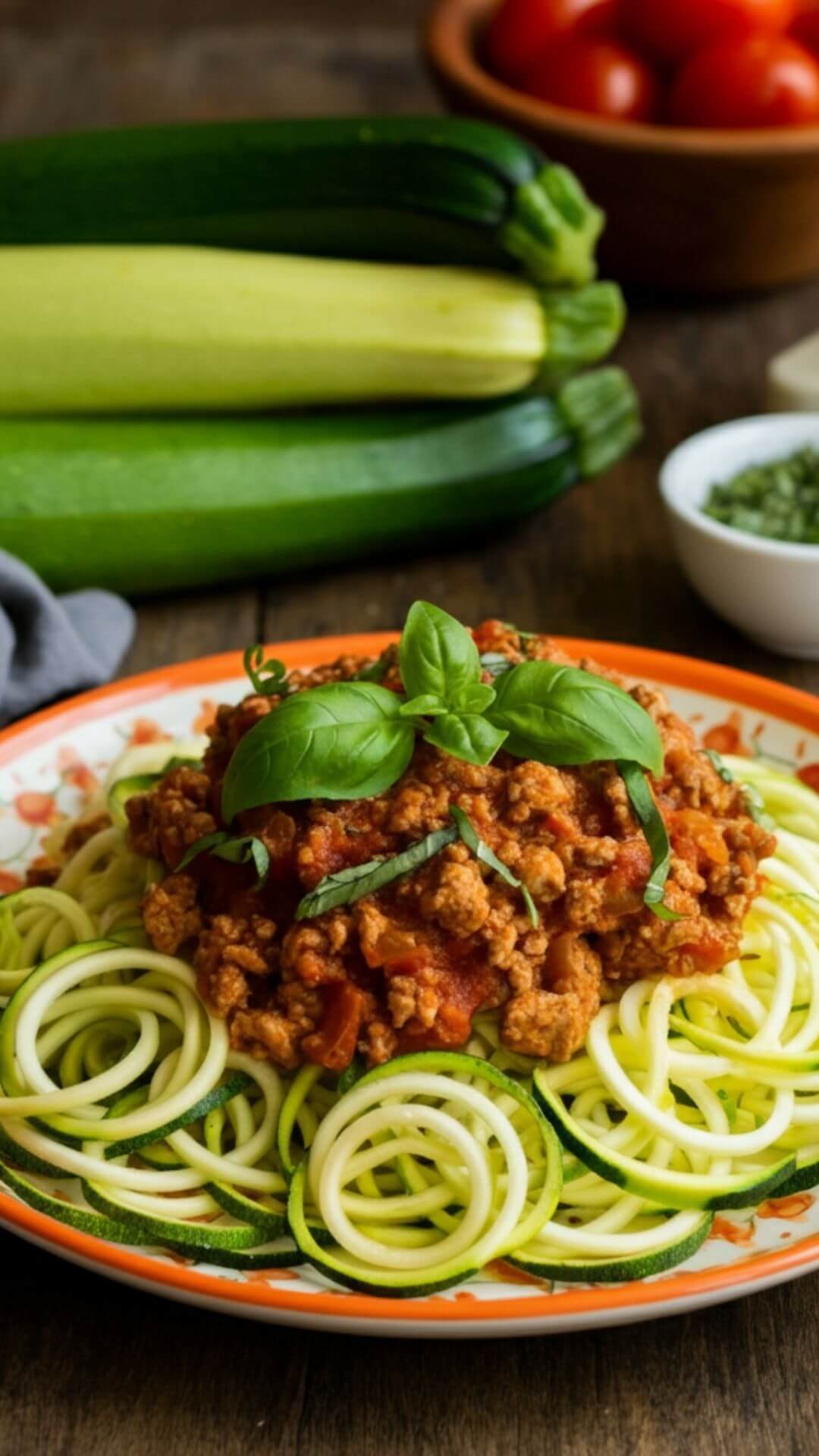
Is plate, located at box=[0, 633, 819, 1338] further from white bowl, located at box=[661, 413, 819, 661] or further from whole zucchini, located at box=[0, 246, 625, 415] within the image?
whole zucchini, located at box=[0, 246, 625, 415]

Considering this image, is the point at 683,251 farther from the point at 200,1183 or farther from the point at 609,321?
the point at 200,1183

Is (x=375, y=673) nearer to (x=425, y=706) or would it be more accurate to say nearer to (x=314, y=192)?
(x=425, y=706)

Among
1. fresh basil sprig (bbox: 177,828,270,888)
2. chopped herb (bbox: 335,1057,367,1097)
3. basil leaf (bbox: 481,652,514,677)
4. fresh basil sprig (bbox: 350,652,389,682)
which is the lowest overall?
chopped herb (bbox: 335,1057,367,1097)

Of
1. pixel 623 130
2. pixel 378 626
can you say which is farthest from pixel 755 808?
pixel 623 130

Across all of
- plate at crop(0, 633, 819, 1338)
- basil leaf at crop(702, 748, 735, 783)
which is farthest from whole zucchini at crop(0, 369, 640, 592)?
basil leaf at crop(702, 748, 735, 783)

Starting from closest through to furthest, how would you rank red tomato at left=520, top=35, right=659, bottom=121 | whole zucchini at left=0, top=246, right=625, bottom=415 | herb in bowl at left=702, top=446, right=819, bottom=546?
herb in bowl at left=702, top=446, right=819, bottom=546 < whole zucchini at left=0, top=246, right=625, bottom=415 < red tomato at left=520, top=35, right=659, bottom=121

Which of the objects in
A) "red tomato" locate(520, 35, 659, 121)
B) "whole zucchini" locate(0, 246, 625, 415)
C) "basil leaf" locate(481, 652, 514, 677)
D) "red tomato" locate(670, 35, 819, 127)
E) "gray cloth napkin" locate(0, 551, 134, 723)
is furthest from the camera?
"red tomato" locate(520, 35, 659, 121)

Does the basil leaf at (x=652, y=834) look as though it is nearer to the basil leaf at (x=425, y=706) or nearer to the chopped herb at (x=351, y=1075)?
the basil leaf at (x=425, y=706)
